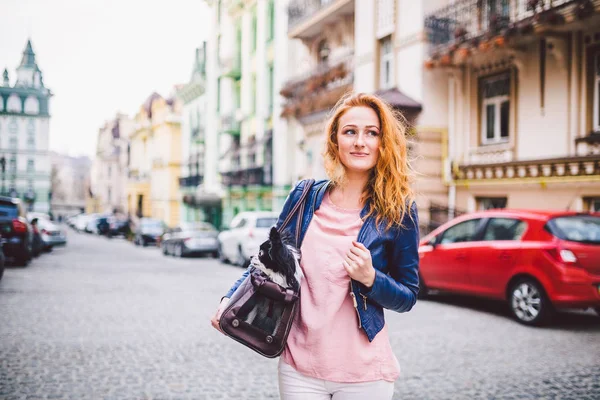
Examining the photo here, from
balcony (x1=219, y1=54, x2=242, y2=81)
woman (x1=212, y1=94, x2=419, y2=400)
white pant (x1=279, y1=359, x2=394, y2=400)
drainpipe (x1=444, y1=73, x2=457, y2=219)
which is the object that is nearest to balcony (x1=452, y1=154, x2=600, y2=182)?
drainpipe (x1=444, y1=73, x2=457, y2=219)

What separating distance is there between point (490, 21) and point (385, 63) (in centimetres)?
543

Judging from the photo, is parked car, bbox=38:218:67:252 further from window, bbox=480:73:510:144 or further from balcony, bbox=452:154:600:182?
window, bbox=480:73:510:144

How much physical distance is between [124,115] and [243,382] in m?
91.1

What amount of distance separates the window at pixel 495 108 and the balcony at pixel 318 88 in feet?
17.0

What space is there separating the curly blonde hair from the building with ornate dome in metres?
98.3

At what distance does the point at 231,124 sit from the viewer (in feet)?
119

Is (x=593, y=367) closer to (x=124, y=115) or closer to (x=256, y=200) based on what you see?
(x=256, y=200)

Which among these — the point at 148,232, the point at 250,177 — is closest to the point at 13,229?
the point at 250,177

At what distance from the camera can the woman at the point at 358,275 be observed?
2.32 meters

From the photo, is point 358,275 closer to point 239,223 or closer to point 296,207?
point 296,207

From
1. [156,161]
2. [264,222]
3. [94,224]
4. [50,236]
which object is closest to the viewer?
[264,222]

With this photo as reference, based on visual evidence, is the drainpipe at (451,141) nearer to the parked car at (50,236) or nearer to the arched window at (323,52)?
the arched window at (323,52)

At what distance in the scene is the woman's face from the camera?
245 cm

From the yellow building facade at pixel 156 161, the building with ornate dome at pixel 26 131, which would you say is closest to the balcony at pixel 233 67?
the yellow building facade at pixel 156 161
